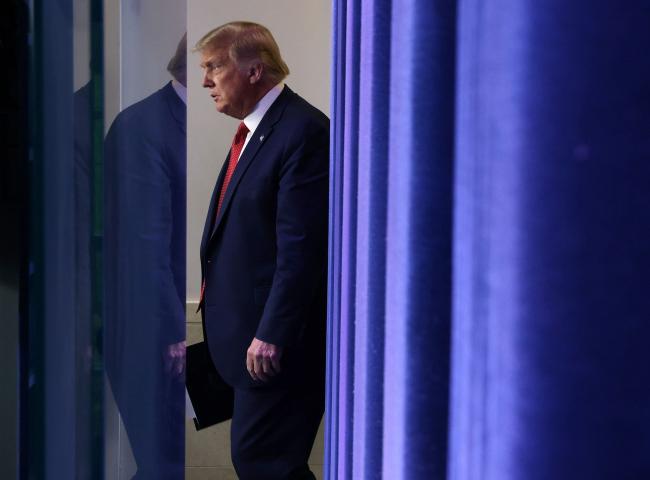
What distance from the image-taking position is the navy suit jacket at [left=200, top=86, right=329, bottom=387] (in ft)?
5.01

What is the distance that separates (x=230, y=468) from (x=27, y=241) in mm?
2322

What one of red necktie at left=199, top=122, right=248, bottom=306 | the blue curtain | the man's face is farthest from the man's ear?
the blue curtain

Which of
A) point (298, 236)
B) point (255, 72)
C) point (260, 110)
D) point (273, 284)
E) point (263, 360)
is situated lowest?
point (263, 360)

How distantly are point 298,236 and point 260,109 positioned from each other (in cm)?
38

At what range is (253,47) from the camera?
5.79ft

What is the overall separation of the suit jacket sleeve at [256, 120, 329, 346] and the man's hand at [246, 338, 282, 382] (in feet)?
0.06

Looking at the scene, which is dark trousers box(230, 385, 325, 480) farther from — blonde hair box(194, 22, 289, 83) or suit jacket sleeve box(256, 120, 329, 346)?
blonde hair box(194, 22, 289, 83)

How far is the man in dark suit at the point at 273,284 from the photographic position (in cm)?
154

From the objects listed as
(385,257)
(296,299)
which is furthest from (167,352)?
(296,299)

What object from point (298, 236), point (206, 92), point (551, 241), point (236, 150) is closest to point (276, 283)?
point (298, 236)

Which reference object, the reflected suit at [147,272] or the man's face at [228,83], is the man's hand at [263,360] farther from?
the reflected suit at [147,272]

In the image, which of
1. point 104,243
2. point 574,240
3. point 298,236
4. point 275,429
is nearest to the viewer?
point 574,240

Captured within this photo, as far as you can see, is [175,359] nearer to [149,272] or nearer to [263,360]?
[149,272]

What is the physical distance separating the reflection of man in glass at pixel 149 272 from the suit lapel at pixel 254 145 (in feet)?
3.29
